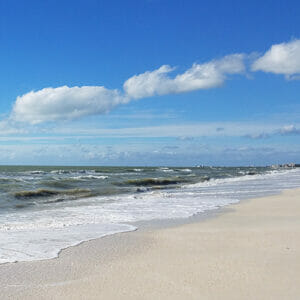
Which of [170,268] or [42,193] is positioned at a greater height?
[42,193]

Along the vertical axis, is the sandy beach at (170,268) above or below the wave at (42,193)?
below

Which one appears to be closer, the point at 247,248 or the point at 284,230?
the point at 247,248

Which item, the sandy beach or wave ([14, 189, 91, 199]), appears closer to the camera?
the sandy beach

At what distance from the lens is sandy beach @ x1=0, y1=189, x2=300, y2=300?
5.71 metres

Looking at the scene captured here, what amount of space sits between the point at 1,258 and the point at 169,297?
11.8 ft

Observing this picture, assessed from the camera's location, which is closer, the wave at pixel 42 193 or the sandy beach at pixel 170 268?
the sandy beach at pixel 170 268

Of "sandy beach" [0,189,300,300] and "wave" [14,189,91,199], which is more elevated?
"wave" [14,189,91,199]

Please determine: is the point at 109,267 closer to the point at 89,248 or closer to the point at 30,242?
the point at 89,248

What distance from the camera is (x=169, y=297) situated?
5.53 meters

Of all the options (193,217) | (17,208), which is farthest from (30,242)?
(17,208)

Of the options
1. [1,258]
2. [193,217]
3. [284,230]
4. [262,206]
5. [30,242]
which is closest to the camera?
[1,258]

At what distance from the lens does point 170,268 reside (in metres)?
6.87

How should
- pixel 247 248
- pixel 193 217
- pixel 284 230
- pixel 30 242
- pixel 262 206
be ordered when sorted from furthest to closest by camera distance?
pixel 262 206
pixel 193 217
pixel 284 230
pixel 30 242
pixel 247 248

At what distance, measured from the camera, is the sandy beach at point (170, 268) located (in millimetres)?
5711
